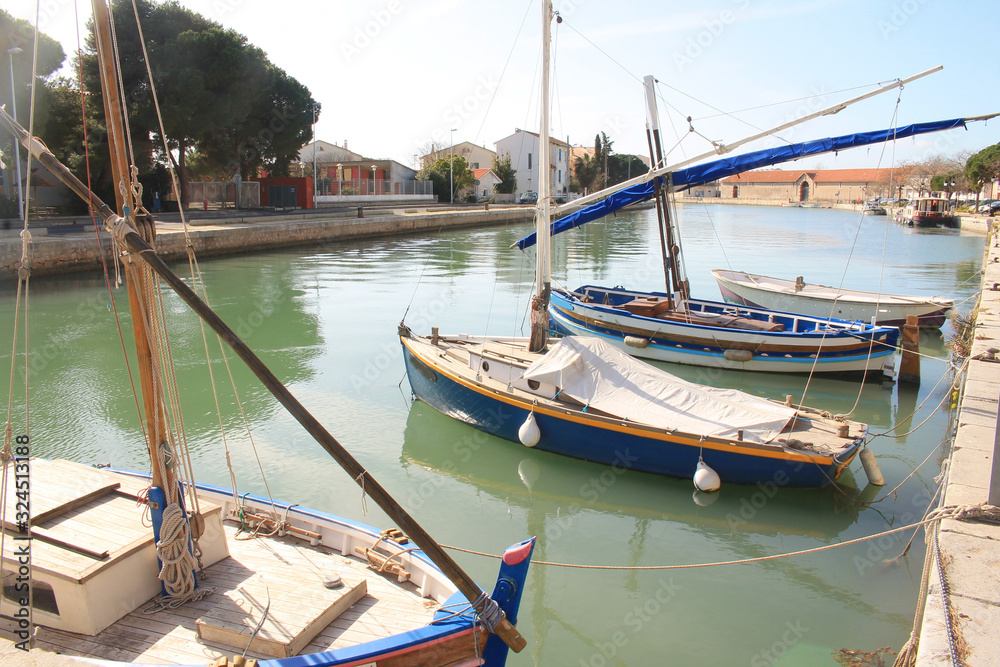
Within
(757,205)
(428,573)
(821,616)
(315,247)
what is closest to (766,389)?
(821,616)

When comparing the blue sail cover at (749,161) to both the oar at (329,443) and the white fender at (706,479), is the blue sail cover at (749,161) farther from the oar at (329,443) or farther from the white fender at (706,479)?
the oar at (329,443)

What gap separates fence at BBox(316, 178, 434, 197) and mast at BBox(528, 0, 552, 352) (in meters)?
44.1

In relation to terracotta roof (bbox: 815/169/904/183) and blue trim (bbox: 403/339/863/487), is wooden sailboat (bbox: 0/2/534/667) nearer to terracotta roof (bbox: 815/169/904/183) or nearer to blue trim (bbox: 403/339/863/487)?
blue trim (bbox: 403/339/863/487)

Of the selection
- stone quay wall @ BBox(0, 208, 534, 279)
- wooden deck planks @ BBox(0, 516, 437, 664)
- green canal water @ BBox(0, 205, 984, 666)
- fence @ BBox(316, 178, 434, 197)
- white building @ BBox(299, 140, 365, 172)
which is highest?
white building @ BBox(299, 140, 365, 172)

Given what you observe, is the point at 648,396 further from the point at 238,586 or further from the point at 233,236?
the point at 233,236

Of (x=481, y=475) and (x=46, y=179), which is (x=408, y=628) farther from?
(x=46, y=179)

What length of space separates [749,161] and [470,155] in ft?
210

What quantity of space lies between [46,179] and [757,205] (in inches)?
4548

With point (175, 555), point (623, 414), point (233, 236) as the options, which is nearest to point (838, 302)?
point (623, 414)

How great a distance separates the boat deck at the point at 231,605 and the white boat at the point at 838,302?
13568mm

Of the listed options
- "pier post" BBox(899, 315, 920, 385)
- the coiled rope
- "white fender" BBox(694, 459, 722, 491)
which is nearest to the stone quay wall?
the coiled rope

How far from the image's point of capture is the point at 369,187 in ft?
181

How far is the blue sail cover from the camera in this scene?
11.3 metres

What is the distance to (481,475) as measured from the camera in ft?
30.5
